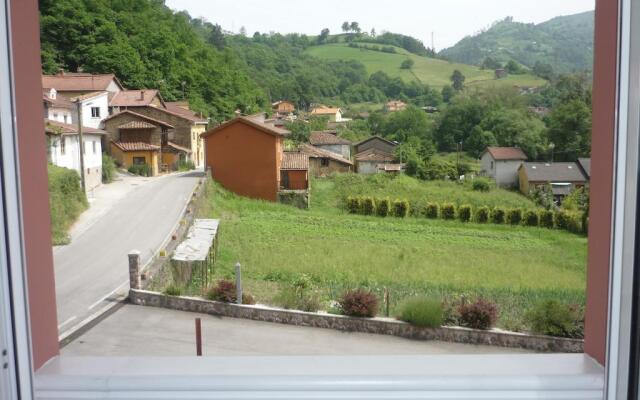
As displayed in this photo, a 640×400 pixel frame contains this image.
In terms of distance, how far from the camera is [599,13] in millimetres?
576

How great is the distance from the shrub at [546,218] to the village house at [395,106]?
219cm

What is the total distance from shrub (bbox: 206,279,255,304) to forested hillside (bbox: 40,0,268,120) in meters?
1.91

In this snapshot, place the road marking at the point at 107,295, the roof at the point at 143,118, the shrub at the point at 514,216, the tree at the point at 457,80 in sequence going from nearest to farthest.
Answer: the road marking at the point at 107,295
the roof at the point at 143,118
the shrub at the point at 514,216
the tree at the point at 457,80

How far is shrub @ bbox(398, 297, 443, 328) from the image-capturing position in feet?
8.93

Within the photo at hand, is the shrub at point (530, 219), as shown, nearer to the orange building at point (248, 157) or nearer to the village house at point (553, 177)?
the village house at point (553, 177)

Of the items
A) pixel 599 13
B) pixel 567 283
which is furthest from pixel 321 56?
pixel 599 13

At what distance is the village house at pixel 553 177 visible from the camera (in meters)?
4.57

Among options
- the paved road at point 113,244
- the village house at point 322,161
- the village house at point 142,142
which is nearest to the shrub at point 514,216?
the village house at point 322,161

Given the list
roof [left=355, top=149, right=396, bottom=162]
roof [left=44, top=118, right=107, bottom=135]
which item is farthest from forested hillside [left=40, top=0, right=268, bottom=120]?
roof [left=355, top=149, right=396, bottom=162]

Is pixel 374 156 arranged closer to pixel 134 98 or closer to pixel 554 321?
pixel 134 98

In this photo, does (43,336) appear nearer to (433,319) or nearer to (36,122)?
(36,122)

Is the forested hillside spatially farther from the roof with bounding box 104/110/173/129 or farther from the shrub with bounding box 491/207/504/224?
the shrub with bounding box 491/207/504/224

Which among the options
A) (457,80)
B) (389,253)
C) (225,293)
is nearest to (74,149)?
(225,293)

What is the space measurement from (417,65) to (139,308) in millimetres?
5512
